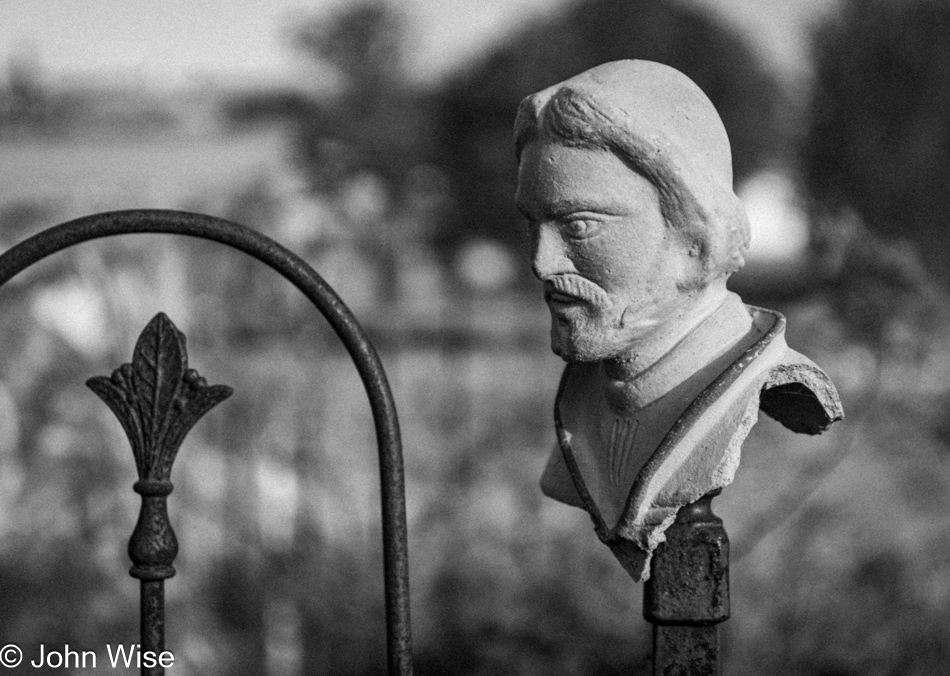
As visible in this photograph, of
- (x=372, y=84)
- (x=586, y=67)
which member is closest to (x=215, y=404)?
(x=586, y=67)

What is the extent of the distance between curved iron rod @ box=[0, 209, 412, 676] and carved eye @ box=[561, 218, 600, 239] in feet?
0.87

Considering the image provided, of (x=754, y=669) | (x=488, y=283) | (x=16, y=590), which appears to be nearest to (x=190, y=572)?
(x=16, y=590)

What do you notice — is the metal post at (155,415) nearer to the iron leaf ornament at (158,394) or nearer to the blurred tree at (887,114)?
the iron leaf ornament at (158,394)

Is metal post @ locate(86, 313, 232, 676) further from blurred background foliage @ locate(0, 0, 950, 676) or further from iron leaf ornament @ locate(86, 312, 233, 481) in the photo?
blurred background foliage @ locate(0, 0, 950, 676)

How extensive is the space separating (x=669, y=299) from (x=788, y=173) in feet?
40.5

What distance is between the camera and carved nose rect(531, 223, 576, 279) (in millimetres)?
1361

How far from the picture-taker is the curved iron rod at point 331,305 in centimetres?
136

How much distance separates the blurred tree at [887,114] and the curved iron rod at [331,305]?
1059 cm

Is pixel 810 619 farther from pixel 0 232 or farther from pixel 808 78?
pixel 808 78

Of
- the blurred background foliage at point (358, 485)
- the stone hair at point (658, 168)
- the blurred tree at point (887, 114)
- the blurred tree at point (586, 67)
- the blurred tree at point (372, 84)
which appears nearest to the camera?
the stone hair at point (658, 168)

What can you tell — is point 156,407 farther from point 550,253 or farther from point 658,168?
point 658,168

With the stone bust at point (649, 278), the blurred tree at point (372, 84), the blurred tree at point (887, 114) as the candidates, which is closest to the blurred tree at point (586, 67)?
the blurred tree at point (372, 84)

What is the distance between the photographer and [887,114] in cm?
1211

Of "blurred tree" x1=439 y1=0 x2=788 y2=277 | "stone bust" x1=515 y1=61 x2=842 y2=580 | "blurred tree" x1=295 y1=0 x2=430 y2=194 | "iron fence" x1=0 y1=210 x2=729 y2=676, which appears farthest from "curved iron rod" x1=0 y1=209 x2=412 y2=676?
"blurred tree" x1=295 y1=0 x2=430 y2=194
